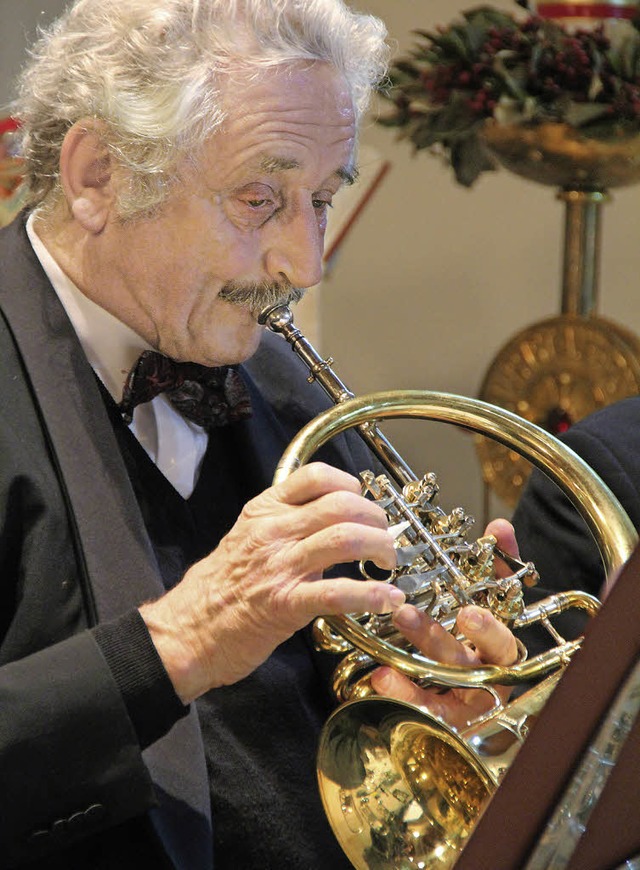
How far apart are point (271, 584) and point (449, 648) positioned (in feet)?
0.77

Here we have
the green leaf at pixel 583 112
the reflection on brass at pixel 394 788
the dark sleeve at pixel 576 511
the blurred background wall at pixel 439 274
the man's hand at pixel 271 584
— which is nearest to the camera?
the man's hand at pixel 271 584

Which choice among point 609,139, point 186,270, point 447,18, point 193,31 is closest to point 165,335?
point 186,270

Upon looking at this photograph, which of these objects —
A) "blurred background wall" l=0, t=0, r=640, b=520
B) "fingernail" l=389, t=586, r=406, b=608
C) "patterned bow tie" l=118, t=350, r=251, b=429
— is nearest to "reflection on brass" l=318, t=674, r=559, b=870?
"fingernail" l=389, t=586, r=406, b=608

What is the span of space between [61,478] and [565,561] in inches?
23.8

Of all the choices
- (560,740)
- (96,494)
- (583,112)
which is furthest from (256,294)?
(583,112)

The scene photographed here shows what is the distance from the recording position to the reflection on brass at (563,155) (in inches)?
88.5

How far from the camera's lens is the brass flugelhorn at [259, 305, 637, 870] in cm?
108

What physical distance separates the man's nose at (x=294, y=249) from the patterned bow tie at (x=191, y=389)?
0.48 feet

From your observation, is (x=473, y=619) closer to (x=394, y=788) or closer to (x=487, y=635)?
(x=487, y=635)

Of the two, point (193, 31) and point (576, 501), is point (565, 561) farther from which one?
point (193, 31)

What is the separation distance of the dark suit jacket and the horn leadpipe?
0.65ft

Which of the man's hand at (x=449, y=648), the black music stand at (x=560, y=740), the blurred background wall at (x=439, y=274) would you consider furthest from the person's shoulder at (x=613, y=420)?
the blurred background wall at (x=439, y=274)

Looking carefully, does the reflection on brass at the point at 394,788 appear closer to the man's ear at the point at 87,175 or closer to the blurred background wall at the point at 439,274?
the man's ear at the point at 87,175

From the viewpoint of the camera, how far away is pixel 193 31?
1.23 meters
